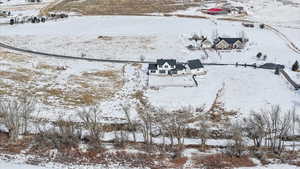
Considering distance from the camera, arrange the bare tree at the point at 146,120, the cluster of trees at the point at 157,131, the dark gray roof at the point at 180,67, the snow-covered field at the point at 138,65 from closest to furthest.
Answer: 1. the cluster of trees at the point at 157,131
2. the bare tree at the point at 146,120
3. the snow-covered field at the point at 138,65
4. the dark gray roof at the point at 180,67

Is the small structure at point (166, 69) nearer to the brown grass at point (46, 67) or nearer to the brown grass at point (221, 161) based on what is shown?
the brown grass at point (46, 67)

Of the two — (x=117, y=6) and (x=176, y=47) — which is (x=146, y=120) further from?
(x=117, y=6)

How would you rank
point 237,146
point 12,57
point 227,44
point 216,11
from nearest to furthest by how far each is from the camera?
point 237,146 < point 12,57 < point 227,44 < point 216,11

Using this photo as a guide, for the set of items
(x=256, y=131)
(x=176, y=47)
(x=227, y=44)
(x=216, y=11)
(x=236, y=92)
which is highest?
(x=216, y=11)

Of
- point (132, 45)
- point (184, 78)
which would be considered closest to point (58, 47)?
point (132, 45)

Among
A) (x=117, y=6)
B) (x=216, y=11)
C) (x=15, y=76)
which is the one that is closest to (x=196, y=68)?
(x=15, y=76)

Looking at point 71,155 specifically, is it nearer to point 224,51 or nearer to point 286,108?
point 286,108

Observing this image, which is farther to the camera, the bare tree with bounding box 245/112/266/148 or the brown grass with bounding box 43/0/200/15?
the brown grass with bounding box 43/0/200/15

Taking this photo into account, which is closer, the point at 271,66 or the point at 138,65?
the point at 271,66

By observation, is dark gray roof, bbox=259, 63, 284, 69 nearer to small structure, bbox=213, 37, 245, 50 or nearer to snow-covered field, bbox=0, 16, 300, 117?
snow-covered field, bbox=0, 16, 300, 117

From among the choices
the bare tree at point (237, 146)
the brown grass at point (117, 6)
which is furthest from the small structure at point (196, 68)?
the brown grass at point (117, 6)

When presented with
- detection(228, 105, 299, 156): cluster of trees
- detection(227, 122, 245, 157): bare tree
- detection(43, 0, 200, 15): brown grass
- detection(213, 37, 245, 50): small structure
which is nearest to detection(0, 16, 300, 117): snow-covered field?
detection(213, 37, 245, 50): small structure
